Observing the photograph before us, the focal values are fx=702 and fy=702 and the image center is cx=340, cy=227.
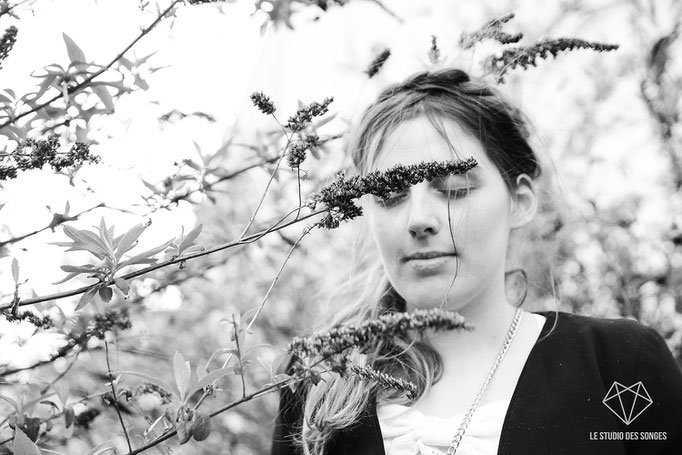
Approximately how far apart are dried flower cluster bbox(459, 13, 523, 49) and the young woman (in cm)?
14

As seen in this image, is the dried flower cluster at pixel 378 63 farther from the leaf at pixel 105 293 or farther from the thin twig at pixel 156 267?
the leaf at pixel 105 293

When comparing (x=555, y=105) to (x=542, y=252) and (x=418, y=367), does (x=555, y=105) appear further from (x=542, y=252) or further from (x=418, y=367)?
(x=418, y=367)

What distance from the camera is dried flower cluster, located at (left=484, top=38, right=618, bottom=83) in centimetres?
153

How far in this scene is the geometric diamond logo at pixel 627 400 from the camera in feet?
5.31

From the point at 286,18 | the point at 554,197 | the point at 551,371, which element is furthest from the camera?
the point at 554,197

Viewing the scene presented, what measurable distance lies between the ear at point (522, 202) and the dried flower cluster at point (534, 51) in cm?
30

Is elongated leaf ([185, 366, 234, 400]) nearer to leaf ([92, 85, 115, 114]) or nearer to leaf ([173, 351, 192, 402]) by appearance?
leaf ([173, 351, 192, 402])

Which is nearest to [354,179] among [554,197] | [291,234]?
[554,197]

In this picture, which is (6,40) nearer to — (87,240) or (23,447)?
(87,240)

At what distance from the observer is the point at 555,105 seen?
355 centimetres

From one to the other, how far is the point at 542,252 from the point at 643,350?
989mm

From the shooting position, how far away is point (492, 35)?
5.76 feet

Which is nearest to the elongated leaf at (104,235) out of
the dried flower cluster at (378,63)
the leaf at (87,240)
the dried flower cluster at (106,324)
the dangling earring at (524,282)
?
the leaf at (87,240)

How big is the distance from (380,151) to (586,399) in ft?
2.54
